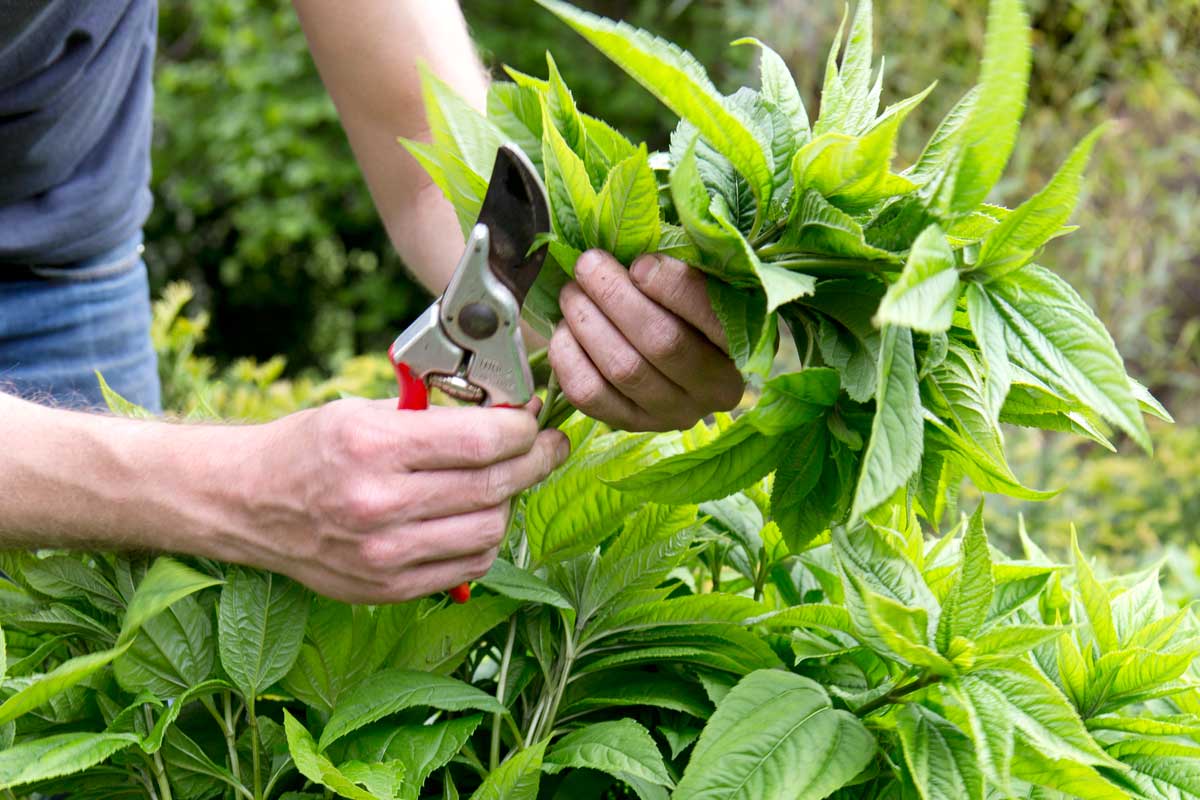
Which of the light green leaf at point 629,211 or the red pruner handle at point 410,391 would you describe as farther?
the red pruner handle at point 410,391

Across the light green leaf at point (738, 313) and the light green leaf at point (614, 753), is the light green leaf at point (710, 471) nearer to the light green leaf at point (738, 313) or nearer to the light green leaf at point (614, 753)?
the light green leaf at point (738, 313)

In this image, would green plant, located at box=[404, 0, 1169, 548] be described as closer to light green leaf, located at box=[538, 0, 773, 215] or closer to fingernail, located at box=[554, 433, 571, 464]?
light green leaf, located at box=[538, 0, 773, 215]

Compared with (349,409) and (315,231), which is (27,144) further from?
(315,231)

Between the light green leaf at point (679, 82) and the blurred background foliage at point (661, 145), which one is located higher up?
the light green leaf at point (679, 82)

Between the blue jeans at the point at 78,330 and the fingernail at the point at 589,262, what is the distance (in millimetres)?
1242

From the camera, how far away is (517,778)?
39.2 inches

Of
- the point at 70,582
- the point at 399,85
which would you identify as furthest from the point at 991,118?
the point at 399,85

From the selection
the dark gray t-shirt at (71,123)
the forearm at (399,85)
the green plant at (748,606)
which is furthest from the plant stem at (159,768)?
the dark gray t-shirt at (71,123)

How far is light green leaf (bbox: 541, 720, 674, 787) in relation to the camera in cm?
97

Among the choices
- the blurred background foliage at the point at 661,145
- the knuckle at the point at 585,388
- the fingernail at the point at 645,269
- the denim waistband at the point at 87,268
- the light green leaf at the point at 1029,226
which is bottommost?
the blurred background foliage at the point at 661,145

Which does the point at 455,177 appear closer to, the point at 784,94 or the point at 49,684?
the point at 784,94

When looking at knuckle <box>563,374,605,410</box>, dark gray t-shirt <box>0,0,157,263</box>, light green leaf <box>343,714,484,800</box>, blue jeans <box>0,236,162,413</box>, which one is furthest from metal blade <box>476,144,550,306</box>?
blue jeans <box>0,236,162,413</box>

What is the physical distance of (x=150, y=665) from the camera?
1083mm

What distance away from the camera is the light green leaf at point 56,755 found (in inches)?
36.7
